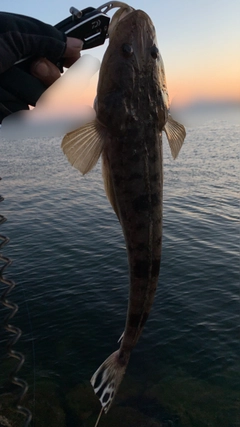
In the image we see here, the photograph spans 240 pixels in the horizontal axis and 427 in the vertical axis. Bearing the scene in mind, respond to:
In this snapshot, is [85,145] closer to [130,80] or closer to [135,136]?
[135,136]

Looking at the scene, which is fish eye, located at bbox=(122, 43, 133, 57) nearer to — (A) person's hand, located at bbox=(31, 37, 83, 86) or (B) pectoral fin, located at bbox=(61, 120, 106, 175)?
(A) person's hand, located at bbox=(31, 37, 83, 86)

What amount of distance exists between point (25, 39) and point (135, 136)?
55.2 inches

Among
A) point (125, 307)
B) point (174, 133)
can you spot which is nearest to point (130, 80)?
point (174, 133)

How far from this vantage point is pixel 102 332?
1752 cm

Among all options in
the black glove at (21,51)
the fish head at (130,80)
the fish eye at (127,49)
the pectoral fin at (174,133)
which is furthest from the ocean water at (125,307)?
the fish eye at (127,49)

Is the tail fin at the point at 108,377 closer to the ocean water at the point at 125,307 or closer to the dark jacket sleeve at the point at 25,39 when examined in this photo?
the dark jacket sleeve at the point at 25,39

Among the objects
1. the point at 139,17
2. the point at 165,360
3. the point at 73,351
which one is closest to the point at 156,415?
the point at 165,360

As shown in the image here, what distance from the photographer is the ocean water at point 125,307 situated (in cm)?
1439

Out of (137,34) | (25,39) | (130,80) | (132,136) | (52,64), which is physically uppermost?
(137,34)

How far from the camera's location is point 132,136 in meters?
3.67

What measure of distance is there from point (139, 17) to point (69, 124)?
4.24ft

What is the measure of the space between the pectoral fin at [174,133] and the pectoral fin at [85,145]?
73 cm

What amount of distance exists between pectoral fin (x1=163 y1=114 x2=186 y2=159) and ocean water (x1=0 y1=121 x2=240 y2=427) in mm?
12139

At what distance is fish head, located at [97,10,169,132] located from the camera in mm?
3725
